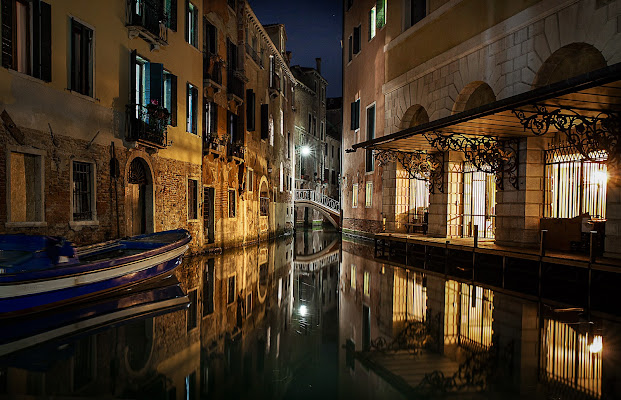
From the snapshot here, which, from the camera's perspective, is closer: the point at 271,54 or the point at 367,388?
the point at 367,388

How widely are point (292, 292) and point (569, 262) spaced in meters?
5.93

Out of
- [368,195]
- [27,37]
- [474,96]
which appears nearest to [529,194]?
[474,96]

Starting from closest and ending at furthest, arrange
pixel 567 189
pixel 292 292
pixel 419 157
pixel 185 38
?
pixel 292 292
pixel 567 189
pixel 185 38
pixel 419 157

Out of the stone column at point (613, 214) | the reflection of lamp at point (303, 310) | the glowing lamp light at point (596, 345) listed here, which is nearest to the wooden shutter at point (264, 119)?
the reflection of lamp at point (303, 310)

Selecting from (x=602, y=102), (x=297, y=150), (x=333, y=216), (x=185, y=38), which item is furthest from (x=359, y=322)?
(x=297, y=150)

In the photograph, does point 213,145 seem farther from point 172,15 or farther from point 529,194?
point 529,194

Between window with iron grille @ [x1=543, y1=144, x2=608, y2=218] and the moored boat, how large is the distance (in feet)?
33.6

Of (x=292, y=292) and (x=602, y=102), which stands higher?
(x=602, y=102)

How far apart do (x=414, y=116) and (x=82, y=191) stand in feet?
42.3

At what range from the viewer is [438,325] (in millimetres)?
7559

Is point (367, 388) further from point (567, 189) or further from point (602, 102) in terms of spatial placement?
point (567, 189)

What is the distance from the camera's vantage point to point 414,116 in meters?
19.7

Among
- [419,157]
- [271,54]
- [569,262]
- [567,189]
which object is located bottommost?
[569,262]

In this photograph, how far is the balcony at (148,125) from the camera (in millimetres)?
13711
